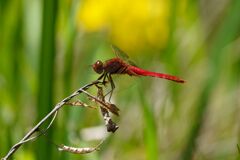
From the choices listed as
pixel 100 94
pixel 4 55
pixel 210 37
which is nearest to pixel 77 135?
pixel 4 55

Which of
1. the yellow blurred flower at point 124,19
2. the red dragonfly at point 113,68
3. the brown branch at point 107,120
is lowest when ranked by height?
the yellow blurred flower at point 124,19

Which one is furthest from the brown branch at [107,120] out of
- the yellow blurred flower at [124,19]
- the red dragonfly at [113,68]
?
the yellow blurred flower at [124,19]

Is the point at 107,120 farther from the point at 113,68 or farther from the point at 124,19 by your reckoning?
the point at 124,19

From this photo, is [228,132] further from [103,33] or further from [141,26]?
[141,26]

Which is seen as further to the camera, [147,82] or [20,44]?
[147,82]

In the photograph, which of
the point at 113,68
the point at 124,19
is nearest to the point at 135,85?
the point at 113,68

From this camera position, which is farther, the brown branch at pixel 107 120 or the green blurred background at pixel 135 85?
the green blurred background at pixel 135 85

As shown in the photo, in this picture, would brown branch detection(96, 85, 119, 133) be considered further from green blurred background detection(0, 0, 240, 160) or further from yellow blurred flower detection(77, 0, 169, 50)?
yellow blurred flower detection(77, 0, 169, 50)

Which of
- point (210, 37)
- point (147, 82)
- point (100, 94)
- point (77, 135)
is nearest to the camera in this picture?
point (100, 94)

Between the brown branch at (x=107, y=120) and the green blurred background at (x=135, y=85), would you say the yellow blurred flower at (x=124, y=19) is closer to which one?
the green blurred background at (x=135, y=85)
